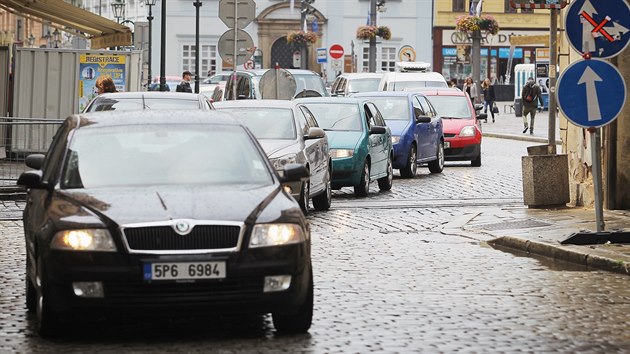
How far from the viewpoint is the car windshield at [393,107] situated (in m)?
28.1

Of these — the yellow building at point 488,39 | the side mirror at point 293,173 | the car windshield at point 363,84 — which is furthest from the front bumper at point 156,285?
the yellow building at point 488,39

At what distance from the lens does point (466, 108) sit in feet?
107

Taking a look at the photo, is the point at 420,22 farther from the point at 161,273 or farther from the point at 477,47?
the point at 161,273

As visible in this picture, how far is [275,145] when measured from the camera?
1911cm

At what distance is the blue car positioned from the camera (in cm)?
2722

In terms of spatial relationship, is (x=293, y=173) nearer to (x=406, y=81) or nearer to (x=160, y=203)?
(x=160, y=203)

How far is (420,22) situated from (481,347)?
256 ft

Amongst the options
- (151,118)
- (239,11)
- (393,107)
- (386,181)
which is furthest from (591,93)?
(239,11)

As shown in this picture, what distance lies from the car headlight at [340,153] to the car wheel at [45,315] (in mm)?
13247

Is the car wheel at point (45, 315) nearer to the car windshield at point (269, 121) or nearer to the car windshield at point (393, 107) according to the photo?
the car windshield at point (269, 121)

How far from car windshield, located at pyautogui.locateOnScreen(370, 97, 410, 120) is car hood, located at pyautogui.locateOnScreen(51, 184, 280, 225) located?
18.6m

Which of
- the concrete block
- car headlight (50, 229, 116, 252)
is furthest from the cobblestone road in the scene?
the concrete block

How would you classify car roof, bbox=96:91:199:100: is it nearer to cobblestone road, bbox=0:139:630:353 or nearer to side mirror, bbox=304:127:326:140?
side mirror, bbox=304:127:326:140

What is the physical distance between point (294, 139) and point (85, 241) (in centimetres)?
1076
